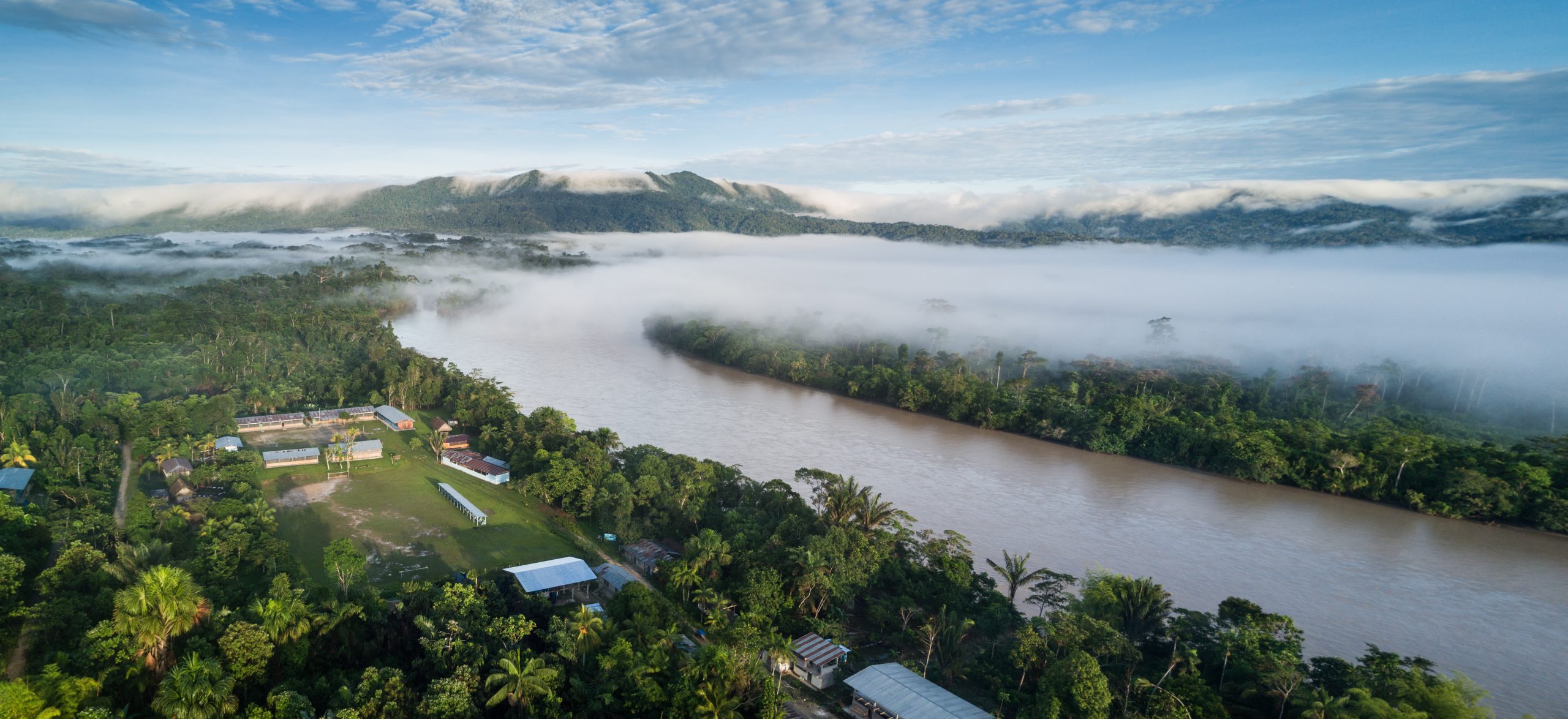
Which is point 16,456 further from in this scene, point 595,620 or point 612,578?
point 595,620

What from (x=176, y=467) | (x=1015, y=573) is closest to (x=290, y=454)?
(x=176, y=467)

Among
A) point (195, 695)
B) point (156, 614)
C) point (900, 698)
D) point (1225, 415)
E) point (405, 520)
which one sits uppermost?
point (1225, 415)

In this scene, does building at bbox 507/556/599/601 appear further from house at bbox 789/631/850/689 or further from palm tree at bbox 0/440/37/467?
palm tree at bbox 0/440/37/467

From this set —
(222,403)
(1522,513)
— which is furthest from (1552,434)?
(222,403)

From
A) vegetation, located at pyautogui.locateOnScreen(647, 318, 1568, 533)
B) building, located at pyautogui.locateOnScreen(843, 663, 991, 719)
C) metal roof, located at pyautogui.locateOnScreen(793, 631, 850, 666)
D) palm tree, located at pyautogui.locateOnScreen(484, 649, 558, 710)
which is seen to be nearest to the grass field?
palm tree, located at pyautogui.locateOnScreen(484, 649, 558, 710)

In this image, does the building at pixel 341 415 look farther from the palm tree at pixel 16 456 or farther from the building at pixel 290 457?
the palm tree at pixel 16 456

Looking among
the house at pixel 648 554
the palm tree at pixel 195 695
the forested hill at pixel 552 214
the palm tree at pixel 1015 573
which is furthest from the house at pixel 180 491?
the forested hill at pixel 552 214
